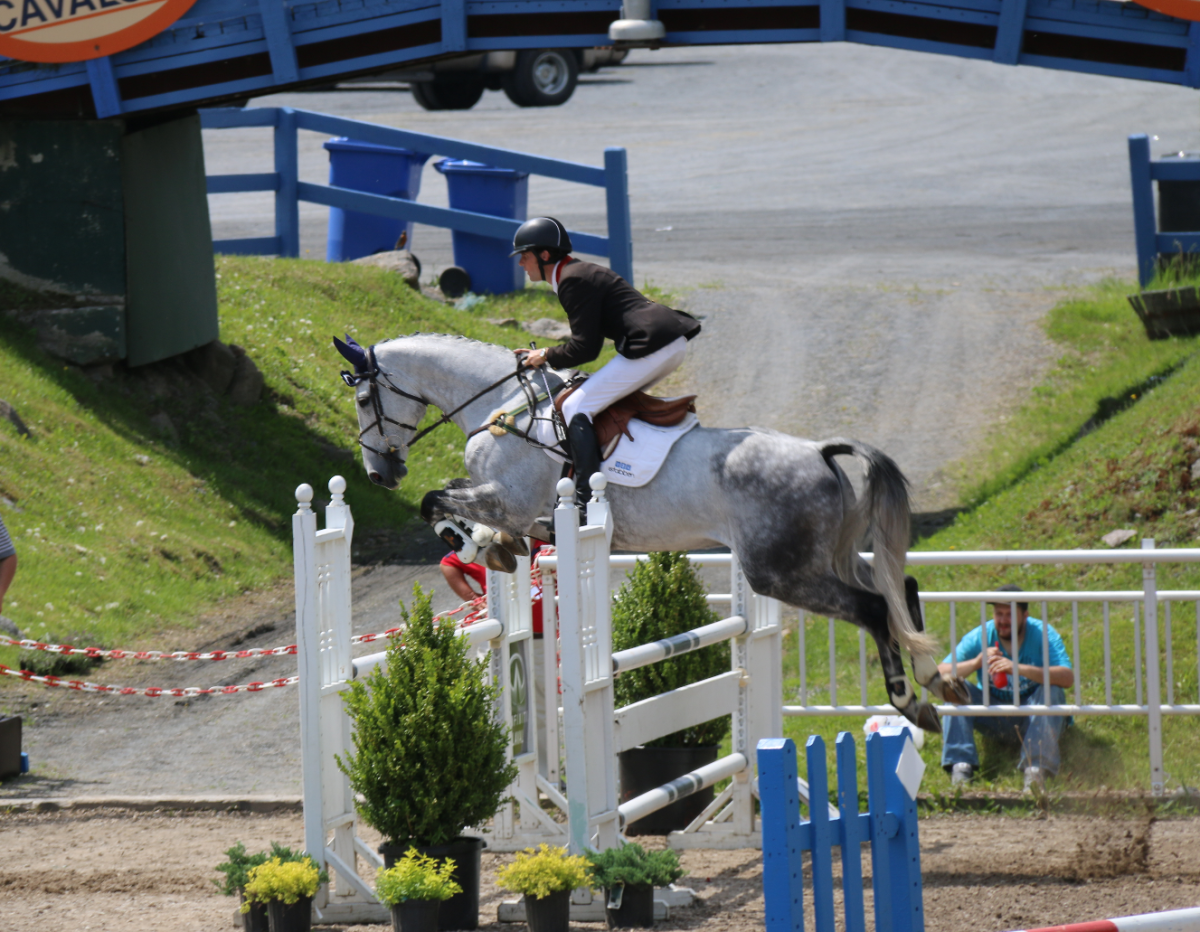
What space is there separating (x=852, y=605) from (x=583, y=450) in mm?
1335

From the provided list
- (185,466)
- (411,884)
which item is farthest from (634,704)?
(185,466)

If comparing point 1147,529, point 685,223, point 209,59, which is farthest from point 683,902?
point 685,223

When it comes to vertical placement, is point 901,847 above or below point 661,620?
above

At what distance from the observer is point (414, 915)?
211 inches

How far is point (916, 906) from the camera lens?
4363 millimetres

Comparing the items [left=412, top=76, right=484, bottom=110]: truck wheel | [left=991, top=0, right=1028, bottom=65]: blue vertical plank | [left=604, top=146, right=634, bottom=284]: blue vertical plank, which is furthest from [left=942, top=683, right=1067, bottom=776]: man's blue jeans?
[left=412, top=76, right=484, bottom=110]: truck wheel

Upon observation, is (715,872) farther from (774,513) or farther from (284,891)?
(284,891)

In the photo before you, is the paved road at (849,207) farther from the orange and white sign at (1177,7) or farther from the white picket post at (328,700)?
the white picket post at (328,700)

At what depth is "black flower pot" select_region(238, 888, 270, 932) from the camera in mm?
5492

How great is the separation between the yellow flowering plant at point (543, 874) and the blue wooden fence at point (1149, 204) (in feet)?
38.5

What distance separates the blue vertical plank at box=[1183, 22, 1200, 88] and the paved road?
3856 millimetres

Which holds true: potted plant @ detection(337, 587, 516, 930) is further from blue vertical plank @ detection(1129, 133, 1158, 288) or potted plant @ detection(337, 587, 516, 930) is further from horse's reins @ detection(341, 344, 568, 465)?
blue vertical plank @ detection(1129, 133, 1158, 288)

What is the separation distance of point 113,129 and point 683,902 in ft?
31.3

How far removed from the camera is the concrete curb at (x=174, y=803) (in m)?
7.52
